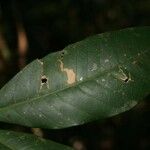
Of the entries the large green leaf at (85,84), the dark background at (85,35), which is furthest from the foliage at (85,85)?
the dark background at (85,35)

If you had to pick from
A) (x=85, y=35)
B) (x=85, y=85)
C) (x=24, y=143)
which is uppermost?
(x=85, y=35)

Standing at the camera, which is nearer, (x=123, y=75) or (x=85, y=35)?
(x=123, y=75)

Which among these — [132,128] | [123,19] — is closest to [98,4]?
[123,19]

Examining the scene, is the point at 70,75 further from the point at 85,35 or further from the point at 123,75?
the point at 85,35

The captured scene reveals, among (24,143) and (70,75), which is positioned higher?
(70,75)

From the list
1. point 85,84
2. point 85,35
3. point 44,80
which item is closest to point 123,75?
point 85,84
